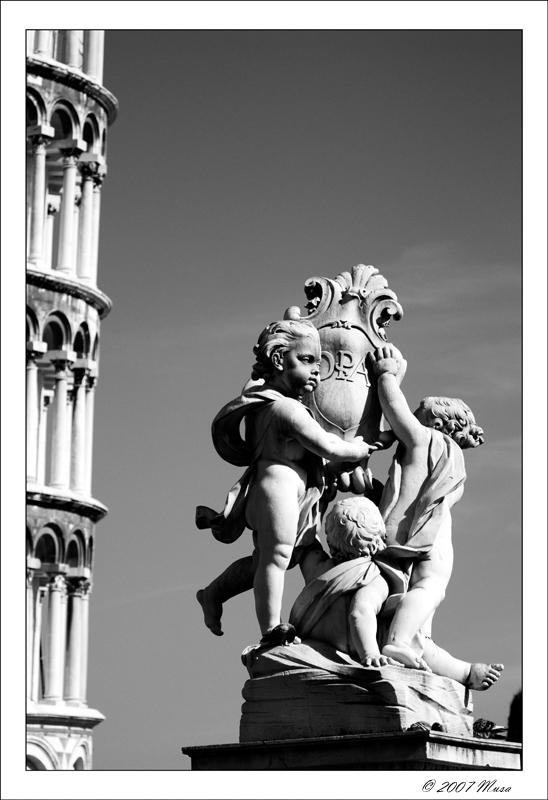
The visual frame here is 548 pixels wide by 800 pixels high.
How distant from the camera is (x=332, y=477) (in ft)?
40.5

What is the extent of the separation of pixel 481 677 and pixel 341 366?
2043mm

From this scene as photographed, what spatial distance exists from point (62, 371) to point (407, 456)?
47.9 metres

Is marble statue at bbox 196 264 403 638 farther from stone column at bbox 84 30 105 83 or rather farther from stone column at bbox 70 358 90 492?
stone column at bbox 84 30 105 83

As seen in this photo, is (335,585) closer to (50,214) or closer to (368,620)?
(368,620)

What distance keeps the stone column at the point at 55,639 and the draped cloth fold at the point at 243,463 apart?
4663cm

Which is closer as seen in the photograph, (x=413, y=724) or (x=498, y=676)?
(x=413, y=724)

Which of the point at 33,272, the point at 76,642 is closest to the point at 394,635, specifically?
the point at 33,272

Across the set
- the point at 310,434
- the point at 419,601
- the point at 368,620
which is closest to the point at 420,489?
the point at 419,601

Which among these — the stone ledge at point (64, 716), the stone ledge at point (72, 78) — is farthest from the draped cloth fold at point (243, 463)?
the stone ledge at point (72, 78)

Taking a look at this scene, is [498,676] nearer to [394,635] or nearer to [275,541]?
[394,635]

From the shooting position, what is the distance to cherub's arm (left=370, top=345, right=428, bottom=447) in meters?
12.3

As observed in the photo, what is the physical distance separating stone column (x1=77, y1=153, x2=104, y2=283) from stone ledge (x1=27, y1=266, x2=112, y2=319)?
61 cm

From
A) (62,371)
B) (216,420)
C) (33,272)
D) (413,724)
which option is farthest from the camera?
(62,371)

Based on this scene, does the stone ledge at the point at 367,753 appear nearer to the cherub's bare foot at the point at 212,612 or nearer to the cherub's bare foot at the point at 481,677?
the cherub's bare foot at the point at 481,677
